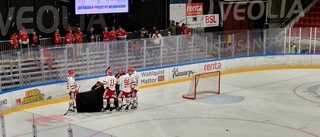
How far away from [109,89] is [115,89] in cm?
33

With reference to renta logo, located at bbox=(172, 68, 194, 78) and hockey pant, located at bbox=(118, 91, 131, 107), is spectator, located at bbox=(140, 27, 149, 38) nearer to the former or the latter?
renta logo, located at bbox=(172, 68, 194, 78)

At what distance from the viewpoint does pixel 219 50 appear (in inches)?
829

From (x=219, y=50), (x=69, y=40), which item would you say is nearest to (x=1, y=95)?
(x=69, y=40)

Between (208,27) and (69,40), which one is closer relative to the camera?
(69,40)

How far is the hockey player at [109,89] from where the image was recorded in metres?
14.0

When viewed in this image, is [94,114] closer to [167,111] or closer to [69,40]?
[167,111]

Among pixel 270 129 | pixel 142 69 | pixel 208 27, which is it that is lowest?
pixel 270 129

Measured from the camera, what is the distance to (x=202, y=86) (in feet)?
56.0

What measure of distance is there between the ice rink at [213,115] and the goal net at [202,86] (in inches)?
12.9

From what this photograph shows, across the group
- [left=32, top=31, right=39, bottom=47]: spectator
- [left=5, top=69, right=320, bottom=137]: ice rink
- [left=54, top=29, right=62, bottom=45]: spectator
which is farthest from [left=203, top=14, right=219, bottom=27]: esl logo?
[left=32, top=31, right=39, bottom=47]: spectator

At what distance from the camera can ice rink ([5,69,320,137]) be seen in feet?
39.8

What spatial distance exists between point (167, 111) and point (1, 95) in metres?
4.51

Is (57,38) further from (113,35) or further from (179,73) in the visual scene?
(179,73)

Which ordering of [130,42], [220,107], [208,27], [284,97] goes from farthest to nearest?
1. [208,27]
2. [130,42]
3. [284,97]
4. [220,107]
